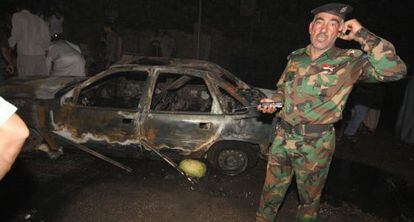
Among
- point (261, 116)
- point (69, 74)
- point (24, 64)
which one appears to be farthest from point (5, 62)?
point (261, 116)

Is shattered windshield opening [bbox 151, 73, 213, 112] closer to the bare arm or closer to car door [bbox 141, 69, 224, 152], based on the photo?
car door [bbox 141, 69, 224, 152]

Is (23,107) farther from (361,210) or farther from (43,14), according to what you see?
(43,14)

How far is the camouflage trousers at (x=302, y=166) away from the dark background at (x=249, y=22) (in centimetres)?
655

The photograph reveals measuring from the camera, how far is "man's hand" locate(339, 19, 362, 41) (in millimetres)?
2535

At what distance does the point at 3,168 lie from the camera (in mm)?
1159

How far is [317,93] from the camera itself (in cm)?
273

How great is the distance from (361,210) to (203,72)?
8.94 feet

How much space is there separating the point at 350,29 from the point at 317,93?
582 mm

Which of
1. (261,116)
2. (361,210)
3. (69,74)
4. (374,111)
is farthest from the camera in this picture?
(374,111)

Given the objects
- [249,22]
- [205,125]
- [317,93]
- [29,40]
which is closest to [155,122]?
[205,125]

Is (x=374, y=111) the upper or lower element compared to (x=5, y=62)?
lower

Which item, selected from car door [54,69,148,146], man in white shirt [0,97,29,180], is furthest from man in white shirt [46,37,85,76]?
man in white shirt [0,97,29,180]

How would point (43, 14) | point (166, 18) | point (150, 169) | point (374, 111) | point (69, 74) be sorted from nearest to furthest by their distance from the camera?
point (150, 169)
point (69, 74)
point (374, 111)
point (43, 14)
point (166, 18)

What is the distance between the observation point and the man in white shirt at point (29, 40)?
6.12 metres
